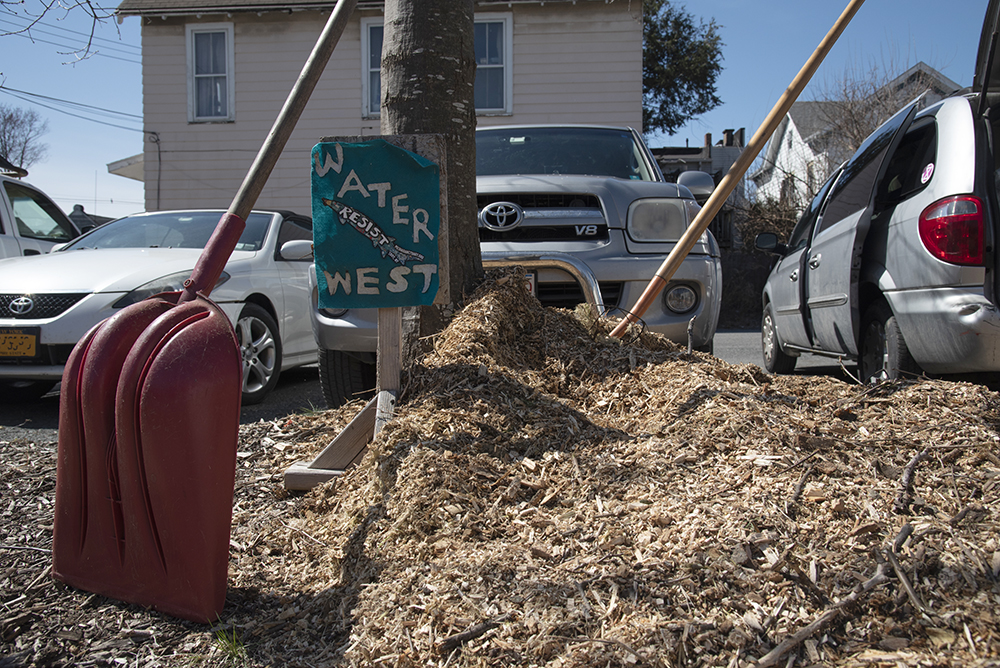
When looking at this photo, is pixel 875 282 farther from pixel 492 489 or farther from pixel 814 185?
pixel 814 185

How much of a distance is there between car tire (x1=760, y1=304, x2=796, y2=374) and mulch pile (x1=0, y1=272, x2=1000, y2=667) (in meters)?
3.59

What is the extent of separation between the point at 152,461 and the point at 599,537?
4.09 feet

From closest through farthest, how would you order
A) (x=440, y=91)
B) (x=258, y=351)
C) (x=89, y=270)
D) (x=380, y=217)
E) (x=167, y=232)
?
(x=380, y=217)
(x=440, y=91)
(x=89, y=270)
(x=258, y=351)
(x=167, y=232)

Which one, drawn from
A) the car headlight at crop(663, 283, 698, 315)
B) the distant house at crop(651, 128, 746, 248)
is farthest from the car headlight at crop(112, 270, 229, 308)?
the distant house at crop(651, 128, 746, 248)

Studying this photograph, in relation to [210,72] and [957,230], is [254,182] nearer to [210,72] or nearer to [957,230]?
[957,230]

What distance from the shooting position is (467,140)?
10.0 feet

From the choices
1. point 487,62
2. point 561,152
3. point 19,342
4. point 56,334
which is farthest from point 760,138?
point 487,62

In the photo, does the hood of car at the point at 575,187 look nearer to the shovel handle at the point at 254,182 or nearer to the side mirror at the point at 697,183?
the side mirror at the point at 697,183

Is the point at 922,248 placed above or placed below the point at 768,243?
below

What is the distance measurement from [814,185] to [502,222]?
44.1ft

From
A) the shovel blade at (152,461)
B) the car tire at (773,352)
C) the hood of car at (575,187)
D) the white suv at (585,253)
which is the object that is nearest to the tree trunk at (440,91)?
the white suv at (585,253)

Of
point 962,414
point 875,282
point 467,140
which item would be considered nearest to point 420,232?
point 467,140

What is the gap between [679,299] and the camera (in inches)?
149

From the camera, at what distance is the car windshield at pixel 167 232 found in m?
Answer: 5.87
